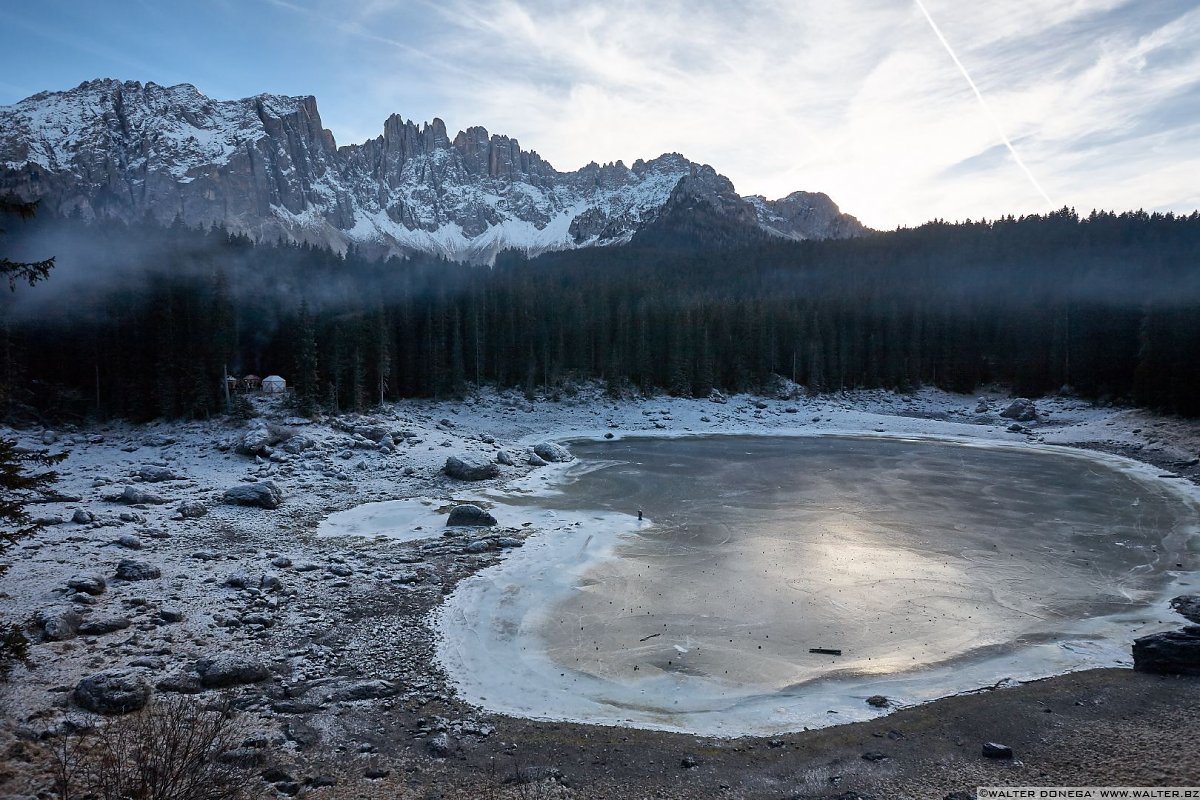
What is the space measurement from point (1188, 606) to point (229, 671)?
969 inches

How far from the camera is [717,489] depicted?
36.2m

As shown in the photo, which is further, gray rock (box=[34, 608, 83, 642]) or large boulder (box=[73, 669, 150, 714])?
gray rock (box=[34, 608, 83, 642])

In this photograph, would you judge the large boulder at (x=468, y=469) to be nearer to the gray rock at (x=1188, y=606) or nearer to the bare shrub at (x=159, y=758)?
the bare shrub at (x=159, y=758)

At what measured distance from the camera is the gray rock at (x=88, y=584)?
53.1ft

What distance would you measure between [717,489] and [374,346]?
42.9 m

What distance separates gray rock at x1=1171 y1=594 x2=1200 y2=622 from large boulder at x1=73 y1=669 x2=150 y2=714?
25206mm

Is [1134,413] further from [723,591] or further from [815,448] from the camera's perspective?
[723,591]

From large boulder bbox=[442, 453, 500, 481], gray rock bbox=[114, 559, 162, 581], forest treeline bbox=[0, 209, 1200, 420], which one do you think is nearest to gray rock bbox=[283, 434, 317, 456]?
forest treeline bbox=[0, 209, 1200, 420]

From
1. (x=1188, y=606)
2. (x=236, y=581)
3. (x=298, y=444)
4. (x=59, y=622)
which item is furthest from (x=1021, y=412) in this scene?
(x=59, y=622)

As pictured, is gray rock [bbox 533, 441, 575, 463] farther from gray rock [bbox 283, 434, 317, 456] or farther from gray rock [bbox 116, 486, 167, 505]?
gray rock [bbox 116, 486, 167, 505]

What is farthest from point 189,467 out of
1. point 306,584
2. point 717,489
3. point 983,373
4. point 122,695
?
point 983,373

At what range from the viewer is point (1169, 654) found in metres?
13.3

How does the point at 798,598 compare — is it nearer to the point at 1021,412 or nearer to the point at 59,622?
the point at 59,622

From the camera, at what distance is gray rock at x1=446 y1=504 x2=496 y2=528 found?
25.5m
